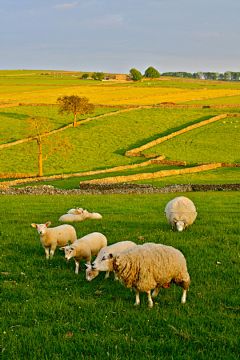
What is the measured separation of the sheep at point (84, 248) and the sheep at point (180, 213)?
4158 millimetres

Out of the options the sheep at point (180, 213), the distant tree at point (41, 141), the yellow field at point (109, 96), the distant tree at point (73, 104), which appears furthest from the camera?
the yellow field at point (109, 96)

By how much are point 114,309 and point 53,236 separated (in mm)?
4580

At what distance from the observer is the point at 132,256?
795cm

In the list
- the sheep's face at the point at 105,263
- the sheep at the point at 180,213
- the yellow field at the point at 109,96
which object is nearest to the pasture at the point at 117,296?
the sheep at the point at 180,213

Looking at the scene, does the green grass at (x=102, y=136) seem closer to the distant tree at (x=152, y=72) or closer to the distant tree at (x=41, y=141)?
the distant tree at (x=41, y=141)

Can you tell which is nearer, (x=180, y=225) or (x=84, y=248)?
(x=84, y=248)

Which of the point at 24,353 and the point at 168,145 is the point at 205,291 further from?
the point at 168,145

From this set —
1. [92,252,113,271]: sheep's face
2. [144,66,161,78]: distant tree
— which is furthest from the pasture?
[144,66,161,78]: distant tree

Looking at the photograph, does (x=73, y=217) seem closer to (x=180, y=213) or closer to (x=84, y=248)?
(x=180, y=213)

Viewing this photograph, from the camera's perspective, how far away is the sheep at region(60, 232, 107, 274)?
32.6 ft

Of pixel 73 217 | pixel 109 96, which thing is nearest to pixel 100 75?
pixel 109 96

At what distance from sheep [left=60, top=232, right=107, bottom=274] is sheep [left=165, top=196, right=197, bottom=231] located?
4.16m

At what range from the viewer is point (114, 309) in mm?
7469

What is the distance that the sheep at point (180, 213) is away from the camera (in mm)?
14269
